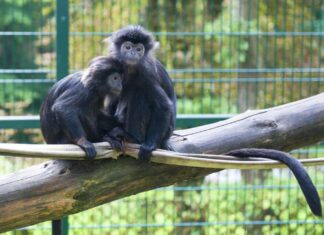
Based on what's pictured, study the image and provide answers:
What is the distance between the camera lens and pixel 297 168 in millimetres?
4398

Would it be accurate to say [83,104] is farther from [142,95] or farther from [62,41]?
[62,41]

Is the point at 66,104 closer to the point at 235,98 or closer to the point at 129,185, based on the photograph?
the point at 129,185

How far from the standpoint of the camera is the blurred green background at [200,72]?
265 inches

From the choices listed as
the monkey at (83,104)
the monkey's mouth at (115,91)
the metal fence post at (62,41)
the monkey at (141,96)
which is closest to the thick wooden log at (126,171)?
the monkey at (141,96)

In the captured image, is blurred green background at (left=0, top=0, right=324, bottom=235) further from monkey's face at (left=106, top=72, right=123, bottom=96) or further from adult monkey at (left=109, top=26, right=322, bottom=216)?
monkey's face at (left=106, top=72, right=123, bottom=96)

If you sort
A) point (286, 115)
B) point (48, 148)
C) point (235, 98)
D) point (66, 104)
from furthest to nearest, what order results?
point (235, 98) < point (286, 115) < point (66, 104) < point (48, 148)

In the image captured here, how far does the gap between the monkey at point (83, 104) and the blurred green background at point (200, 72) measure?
1.81m

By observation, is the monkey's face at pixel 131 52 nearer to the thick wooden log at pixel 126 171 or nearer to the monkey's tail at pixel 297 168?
the thick wooden log at pixel 126 171

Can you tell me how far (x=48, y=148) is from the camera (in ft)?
12.9

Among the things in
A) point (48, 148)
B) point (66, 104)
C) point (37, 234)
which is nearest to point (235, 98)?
point (37, 234)

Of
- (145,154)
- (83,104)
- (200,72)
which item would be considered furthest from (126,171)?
(200,72)

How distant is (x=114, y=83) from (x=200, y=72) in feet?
7.24

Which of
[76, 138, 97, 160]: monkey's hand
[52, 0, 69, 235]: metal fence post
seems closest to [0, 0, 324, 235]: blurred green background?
[52, 0, 69, 235]: metal fence post

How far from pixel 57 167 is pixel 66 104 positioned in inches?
18.8
